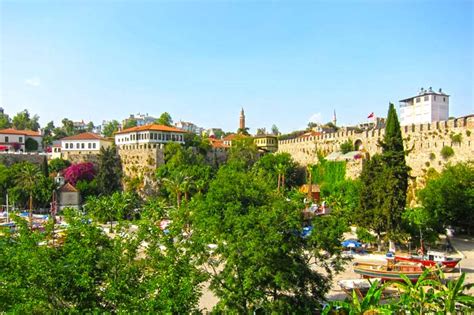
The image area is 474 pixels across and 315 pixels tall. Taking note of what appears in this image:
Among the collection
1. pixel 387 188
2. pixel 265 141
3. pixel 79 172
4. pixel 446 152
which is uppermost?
pixel 265 141

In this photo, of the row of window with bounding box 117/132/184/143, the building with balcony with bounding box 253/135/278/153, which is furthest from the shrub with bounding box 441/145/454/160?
the building with balcony with bounding box 253/135/278/153

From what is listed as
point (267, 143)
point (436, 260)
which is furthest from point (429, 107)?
point (267, 143)

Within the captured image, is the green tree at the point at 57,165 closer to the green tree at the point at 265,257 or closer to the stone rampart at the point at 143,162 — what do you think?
the stone rampart at the point at 143,162

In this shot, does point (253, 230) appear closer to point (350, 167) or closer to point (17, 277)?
point (17, 277)

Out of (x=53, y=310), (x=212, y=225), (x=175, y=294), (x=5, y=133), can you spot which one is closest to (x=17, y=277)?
(x=53, y=310)

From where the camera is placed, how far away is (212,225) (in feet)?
48.2

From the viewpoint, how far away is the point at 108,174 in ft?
168

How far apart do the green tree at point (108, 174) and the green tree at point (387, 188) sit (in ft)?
108

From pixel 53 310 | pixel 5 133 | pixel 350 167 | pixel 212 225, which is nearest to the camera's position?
pixel 53 310

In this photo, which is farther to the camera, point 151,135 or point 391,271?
point 151,135

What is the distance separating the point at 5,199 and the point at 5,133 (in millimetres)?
19611

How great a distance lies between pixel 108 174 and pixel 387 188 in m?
35.0

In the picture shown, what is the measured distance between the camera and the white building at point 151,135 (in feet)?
184

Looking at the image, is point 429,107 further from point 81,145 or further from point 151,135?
point 81,145
